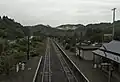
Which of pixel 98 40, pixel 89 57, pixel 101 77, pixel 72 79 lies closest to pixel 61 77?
pixel 72 79

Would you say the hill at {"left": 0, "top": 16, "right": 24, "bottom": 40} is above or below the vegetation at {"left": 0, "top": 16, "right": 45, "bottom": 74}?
above

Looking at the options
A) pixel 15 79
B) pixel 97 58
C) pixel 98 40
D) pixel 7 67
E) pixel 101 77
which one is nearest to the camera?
pixel 15 79

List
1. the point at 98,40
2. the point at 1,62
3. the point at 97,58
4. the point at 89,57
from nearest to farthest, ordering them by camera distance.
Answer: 1. the point at 1,62
2. the point at 97,58
3. the point at 89,57
4. the point at 98,40

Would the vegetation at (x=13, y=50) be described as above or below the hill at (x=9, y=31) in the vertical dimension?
below

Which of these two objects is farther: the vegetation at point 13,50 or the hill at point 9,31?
the hill at point 9,31

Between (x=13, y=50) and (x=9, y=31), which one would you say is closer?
(x=13, y=50)

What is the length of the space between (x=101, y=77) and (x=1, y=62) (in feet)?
33.7

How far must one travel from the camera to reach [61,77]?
1898 centimetres

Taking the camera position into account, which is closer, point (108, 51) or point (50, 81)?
point (50, 81)

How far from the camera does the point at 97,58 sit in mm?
25969

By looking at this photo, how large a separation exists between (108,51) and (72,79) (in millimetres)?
6167

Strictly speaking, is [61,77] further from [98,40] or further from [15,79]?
[98,40]

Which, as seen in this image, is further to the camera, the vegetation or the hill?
the hill

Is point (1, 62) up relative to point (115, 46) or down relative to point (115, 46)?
down
